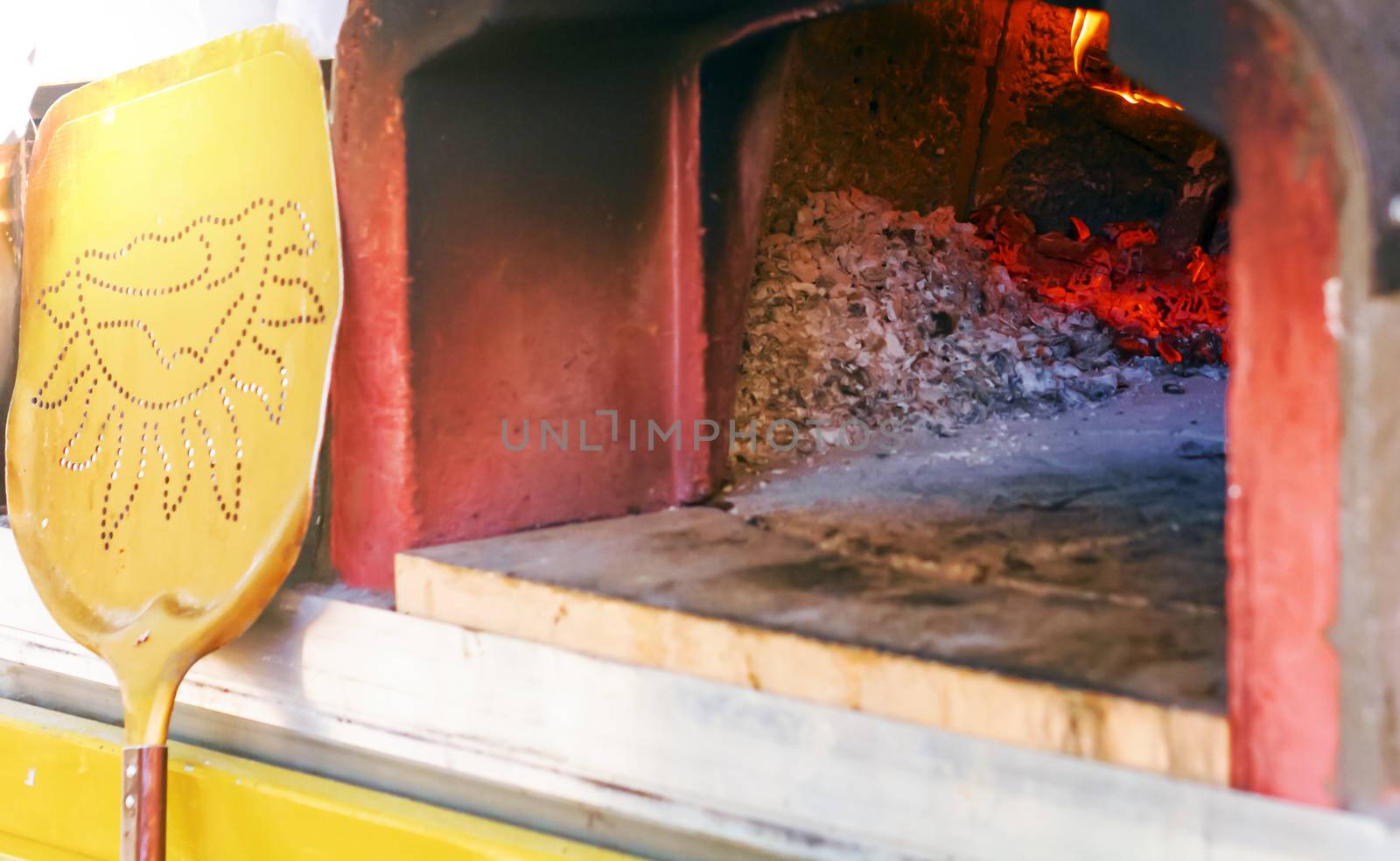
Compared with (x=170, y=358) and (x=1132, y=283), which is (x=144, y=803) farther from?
(x=1132, y=283)

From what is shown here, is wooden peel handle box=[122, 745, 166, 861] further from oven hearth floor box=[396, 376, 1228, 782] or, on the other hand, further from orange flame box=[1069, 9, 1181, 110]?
orange flame box=[1069, 9, 1181, 110]

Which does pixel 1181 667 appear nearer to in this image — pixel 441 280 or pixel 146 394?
pixel 441 280

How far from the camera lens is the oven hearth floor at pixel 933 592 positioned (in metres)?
1.07

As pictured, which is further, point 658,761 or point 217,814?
point 217,814

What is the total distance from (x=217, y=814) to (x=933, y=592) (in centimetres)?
112

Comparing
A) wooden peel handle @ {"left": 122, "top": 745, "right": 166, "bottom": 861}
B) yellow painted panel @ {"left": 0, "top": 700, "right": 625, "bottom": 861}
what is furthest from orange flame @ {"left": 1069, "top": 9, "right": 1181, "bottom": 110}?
wooden peel handle @ {"left": 122, "top": 745, "right": 166, "bottom": 861}

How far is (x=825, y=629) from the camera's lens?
1.24 meters

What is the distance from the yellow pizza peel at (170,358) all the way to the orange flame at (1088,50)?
193cm

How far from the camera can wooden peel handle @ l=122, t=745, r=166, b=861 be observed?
1635mm

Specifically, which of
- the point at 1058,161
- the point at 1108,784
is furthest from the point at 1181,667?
the point at 1058,161

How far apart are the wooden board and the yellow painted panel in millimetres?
259

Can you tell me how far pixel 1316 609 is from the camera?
2.95 feet

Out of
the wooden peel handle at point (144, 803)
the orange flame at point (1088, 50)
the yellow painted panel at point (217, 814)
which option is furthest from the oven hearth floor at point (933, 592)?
the orange flame at point (1088, 50)

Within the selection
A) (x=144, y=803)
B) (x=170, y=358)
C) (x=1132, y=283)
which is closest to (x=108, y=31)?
(x=170, y=358)
